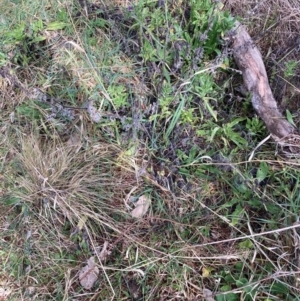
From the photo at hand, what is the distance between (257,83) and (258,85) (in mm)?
11

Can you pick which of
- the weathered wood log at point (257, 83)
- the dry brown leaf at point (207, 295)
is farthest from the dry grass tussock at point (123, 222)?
the weathered wood log at point (257, 83)

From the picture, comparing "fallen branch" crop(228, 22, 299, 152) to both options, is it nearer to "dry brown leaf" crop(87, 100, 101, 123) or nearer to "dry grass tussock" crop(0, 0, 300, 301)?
"dry grass tussock" crop(0, 0, 300, 301)

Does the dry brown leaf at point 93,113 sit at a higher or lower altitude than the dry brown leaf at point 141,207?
higher

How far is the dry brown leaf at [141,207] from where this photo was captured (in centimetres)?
186

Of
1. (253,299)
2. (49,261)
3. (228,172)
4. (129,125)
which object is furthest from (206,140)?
(49,261)

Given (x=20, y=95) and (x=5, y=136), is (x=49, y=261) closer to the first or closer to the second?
(x=5, y=136)

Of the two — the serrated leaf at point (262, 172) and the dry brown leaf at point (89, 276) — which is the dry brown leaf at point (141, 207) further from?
the serrated leaf at point (262, 172)

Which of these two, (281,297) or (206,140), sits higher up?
(206,140)

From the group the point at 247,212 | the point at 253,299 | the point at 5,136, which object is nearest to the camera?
the point at 253,299

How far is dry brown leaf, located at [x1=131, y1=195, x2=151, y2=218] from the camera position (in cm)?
186

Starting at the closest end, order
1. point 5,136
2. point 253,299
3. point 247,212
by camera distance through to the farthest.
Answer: point 253,299
point 247,212
point 5,136

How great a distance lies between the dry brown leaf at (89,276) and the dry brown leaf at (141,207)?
27 centimetres

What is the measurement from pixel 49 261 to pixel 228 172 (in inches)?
34.3

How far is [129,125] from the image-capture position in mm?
1885
